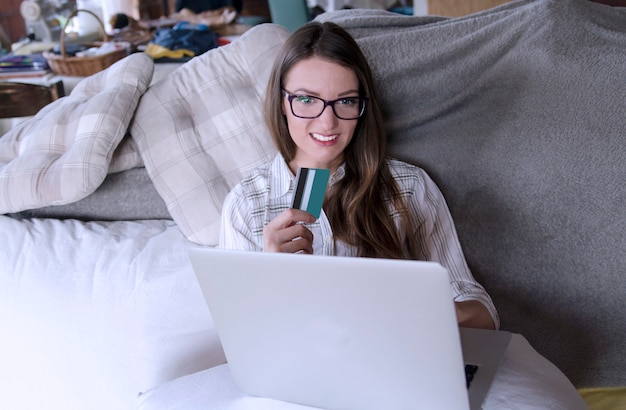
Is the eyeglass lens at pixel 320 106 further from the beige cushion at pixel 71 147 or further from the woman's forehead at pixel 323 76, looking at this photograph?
the beige cushion at pixel 71 147

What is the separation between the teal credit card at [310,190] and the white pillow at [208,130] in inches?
21.1

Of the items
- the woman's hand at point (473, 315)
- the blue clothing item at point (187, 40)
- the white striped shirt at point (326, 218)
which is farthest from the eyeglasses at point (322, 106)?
the blue clothing item at point (187, 40)

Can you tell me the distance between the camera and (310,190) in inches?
40.1

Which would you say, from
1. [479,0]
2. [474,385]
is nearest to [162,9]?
[479,0]

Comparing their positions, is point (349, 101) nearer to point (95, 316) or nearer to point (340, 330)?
point (340, 330)

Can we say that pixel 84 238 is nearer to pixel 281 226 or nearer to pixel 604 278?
pixel 281 226

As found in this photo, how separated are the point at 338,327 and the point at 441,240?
0.50 meters

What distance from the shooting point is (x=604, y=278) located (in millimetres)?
1271

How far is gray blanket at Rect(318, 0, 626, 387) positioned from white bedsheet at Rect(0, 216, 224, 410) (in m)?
0.55

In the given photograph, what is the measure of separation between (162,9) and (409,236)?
4897 mm

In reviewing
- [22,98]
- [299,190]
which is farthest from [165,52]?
[299,190]

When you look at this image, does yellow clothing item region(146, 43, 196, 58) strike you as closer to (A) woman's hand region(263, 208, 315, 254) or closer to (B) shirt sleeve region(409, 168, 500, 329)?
(B) shirt sleeve region(409, 168, 500, 329)

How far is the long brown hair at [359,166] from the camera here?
4.14 ft

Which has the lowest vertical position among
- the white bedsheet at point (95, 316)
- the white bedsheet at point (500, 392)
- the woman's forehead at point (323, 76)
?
the white bedsheet at point (95, 316)
